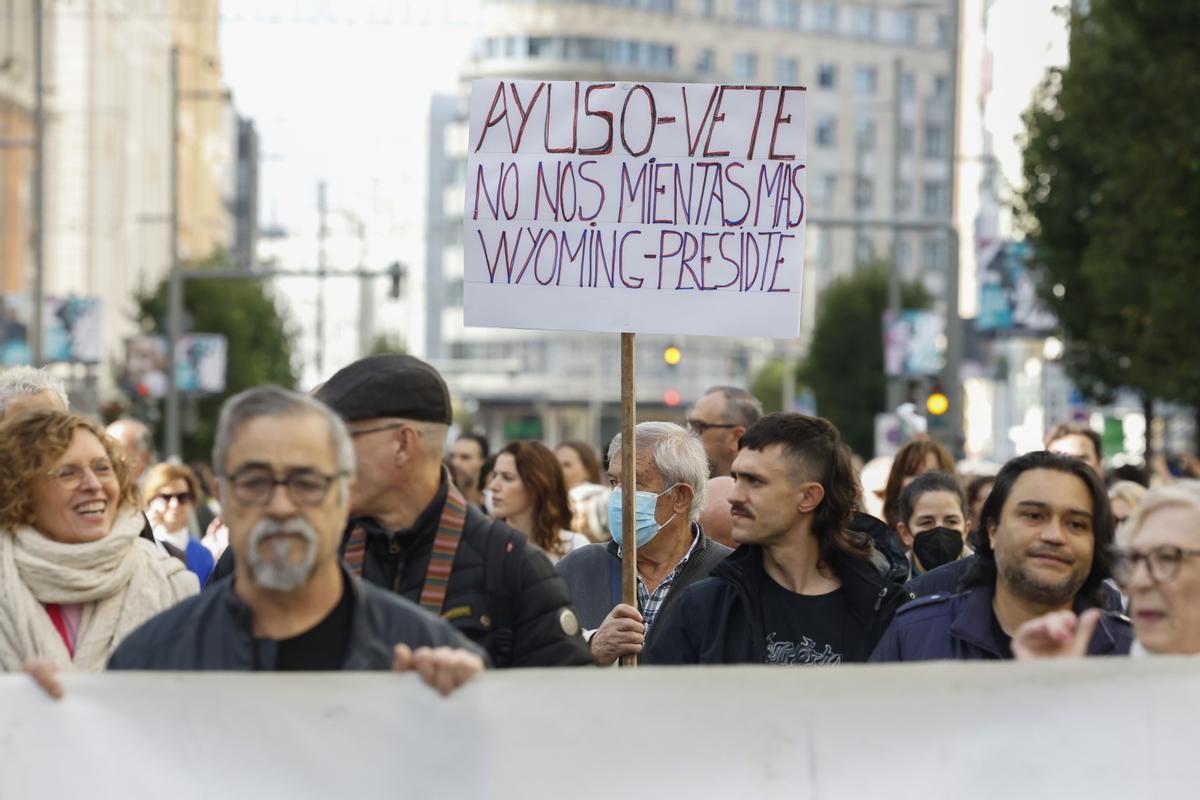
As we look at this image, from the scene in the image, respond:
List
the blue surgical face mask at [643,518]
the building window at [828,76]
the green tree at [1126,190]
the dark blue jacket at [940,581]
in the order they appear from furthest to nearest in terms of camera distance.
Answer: the building window at [828,76] < the green tree at [1126,190] < the blue surgical face mask at [643,518] < the dark blue jacket at [940,581]

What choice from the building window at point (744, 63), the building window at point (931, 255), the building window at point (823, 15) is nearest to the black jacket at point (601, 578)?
the building window at point (744, 63)

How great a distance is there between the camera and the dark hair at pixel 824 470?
6.25 metres

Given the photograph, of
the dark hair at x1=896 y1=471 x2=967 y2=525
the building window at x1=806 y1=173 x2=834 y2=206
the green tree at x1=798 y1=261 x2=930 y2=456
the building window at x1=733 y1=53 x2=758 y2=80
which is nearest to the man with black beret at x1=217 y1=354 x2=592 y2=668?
the dark hair at x1=896 y1=471 x2=967 y2=525

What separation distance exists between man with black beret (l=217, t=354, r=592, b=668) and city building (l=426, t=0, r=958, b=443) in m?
99.7

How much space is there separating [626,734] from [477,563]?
0.62m

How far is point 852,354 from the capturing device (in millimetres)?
68750

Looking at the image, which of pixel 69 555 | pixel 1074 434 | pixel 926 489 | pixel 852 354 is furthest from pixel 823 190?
pixel 69 555

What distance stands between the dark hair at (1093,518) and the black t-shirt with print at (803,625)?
0.50m

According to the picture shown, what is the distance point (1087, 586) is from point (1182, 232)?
59.2 ft

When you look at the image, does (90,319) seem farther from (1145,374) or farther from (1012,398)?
(1012,398)

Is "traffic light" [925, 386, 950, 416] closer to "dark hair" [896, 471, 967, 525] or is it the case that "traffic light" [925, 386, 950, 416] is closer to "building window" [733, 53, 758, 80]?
"dark hair" [896, 471, 967, 525]

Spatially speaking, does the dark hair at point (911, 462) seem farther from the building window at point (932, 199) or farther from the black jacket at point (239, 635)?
the building window at point (932, 199)

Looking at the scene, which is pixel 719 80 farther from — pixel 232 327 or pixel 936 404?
pixel 936 404

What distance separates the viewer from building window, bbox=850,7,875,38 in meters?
113
